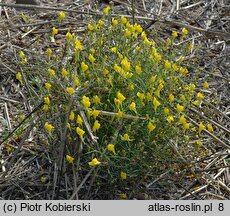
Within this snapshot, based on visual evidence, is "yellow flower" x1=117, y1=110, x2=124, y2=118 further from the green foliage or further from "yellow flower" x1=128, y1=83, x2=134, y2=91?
"yellow flower" x1=128, y1=83, x2=134, y2=91

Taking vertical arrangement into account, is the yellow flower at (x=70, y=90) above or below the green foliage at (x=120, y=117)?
above

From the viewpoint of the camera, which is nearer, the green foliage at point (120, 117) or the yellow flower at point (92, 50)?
the green foliage at point (120, 117)

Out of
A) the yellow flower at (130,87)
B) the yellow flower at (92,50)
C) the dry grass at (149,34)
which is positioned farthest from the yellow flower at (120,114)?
the yellow flower at (92,50)

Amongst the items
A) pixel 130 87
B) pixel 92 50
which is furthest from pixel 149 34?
pixel 130 87

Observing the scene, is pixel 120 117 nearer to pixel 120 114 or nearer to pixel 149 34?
pixel 120 114

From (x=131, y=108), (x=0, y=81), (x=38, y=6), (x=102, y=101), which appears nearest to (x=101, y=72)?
(x=102, y=101)

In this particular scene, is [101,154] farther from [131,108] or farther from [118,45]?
[118,45]

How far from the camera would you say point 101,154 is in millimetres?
2756

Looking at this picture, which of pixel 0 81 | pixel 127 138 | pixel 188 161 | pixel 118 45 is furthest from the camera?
pixel 0 81

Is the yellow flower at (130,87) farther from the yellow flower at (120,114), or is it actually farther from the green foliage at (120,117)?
the yellow flower at (120,114)

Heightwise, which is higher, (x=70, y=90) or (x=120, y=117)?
(x=70, y=90)

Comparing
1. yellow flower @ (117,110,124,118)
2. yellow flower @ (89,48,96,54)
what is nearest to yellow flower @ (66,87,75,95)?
yellow flower @ (117,110,124,118)

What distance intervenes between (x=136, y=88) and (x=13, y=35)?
5.17ft

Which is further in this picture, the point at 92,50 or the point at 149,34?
the point at 149,34
